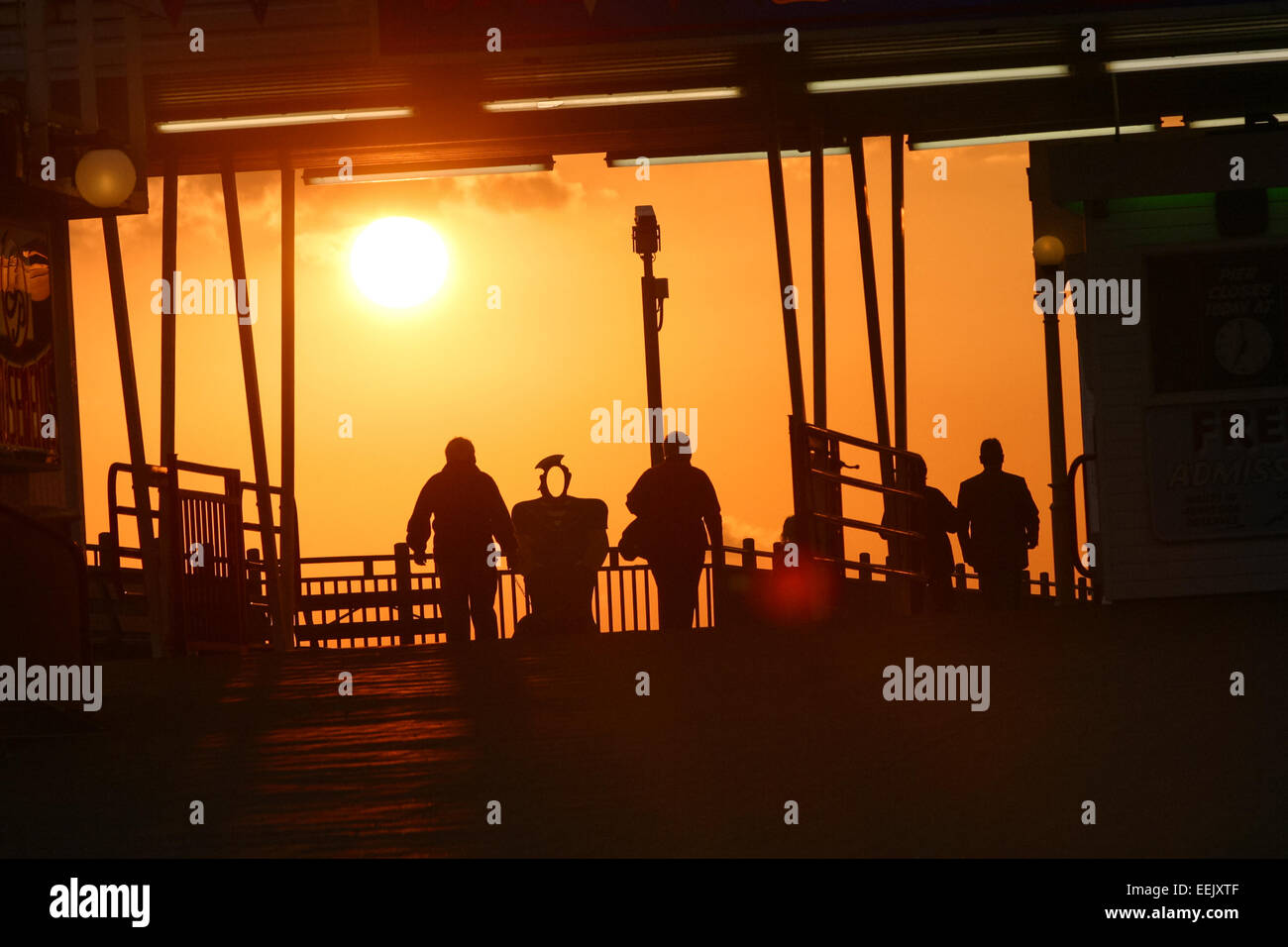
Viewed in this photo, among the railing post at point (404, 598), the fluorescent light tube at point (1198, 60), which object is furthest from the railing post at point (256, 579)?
the fluorescent light tube at point (1198, 60)

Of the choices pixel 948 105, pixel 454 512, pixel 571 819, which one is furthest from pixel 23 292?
pixel 571 819

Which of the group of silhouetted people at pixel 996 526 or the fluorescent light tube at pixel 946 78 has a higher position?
the fluorescent light tube at pixel 946 78

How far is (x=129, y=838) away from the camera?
23.1 feet

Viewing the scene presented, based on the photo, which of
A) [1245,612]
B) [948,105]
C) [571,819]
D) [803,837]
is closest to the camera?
[803,837]

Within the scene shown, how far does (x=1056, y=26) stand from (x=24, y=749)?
446 inches

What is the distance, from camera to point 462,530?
16.5m

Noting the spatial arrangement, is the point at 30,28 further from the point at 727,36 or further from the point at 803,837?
the point at 803,837

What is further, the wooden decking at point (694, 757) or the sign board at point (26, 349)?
the sign board at point (26, 349)

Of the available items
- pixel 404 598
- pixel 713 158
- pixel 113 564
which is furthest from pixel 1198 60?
pixel 404 598

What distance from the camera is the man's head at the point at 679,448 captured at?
56.5ft

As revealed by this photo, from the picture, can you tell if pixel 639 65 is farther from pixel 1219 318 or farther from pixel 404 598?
pixel 404 598

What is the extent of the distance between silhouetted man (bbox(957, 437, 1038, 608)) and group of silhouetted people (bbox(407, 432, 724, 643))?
2.47 metres

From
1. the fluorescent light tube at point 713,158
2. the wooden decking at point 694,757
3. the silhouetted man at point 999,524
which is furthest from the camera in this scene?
the fluorescent light tube at point 713,158

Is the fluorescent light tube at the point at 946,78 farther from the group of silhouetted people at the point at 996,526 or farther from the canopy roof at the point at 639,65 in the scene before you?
the group of silhouetted people at the point at 996,526
